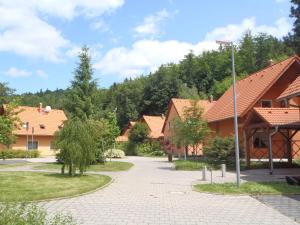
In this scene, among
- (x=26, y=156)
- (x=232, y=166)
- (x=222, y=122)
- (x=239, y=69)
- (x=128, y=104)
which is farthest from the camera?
(x=128, y=104)

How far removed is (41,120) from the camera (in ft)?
190

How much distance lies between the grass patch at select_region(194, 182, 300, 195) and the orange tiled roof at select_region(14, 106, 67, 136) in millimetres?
39773

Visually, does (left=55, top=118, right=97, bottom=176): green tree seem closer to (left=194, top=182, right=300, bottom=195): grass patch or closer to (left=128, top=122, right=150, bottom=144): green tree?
(left=194, top=182, right=300, bottom=195): grass patch

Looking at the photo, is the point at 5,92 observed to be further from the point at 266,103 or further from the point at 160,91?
the point at 160,91

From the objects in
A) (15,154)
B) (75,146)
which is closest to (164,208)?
(75,146)

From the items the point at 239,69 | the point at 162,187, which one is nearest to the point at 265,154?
the point at 162,187

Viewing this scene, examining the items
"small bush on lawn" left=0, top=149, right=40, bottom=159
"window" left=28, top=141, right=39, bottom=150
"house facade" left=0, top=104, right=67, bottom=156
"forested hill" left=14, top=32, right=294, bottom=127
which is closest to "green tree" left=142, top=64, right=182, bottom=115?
"forested hill" left=14, top=32, right=294, bottom=127

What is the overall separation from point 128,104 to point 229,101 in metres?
53.3

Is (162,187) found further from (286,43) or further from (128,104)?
(128,104)

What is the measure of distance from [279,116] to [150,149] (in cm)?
3404

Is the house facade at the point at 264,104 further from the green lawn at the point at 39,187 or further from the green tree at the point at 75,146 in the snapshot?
the green lawn at the point at 39,187

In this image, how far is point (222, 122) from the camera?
3844 centimetres

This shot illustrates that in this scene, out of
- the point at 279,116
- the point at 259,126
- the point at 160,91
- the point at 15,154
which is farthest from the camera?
the point at 160,91

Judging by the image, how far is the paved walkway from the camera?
34.6 ft
